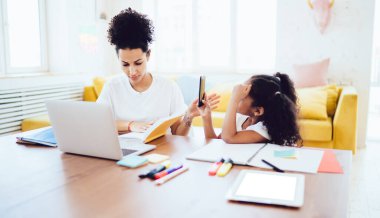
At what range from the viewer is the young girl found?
1.45 meters

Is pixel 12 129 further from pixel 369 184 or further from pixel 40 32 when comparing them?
pixel 369 184

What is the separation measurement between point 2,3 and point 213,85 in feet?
7.38

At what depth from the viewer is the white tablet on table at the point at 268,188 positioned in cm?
84

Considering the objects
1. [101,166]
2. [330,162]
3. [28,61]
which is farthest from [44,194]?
[28,61]

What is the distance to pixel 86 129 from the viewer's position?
1187mm

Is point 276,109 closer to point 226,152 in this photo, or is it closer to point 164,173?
point 226,152

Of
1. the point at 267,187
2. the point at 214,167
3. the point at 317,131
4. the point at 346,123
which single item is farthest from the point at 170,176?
the point at 346,123

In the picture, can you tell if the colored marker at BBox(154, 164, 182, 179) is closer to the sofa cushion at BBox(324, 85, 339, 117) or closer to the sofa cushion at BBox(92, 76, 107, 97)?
the sofa cushion at BBox(324, 85, 339, 117)

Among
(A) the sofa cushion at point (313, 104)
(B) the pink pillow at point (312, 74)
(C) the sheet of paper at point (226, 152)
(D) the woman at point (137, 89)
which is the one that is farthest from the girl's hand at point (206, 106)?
(B) the pink pillow at point (312, 74)

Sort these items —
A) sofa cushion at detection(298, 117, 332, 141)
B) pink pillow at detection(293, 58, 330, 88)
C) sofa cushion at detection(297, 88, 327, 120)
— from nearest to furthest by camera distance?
sofa cushion at detection(298, 117, 332, 141)
sofa cushion at detection(297, 88, 327, 120)
pink pillow at detection(293, 58, 330, 88)

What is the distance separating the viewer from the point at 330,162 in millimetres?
1139

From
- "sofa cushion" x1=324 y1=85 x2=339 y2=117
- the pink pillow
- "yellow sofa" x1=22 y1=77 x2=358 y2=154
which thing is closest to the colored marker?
"yellow sofa" x1=22 y1=77 x2=358 y2=154

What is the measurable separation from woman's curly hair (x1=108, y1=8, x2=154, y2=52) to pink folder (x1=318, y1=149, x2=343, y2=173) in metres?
0.95

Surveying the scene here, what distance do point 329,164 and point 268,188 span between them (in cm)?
32
